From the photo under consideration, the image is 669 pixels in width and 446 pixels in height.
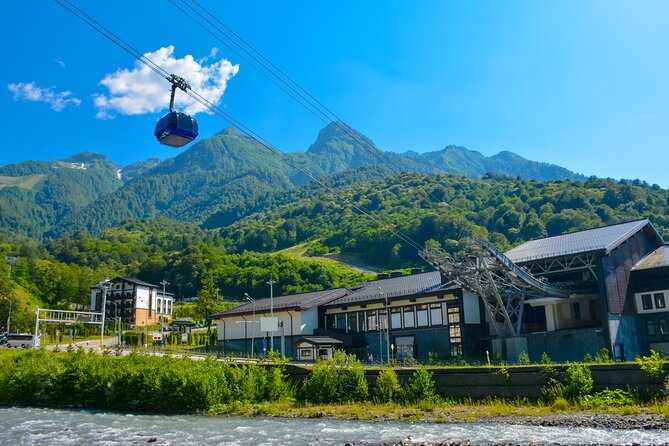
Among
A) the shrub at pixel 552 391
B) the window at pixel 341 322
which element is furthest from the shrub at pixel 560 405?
the window at pixel 341 322

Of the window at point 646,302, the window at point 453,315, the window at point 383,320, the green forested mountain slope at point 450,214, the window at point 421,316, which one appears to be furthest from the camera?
the green forested mountain slope at point 450,214

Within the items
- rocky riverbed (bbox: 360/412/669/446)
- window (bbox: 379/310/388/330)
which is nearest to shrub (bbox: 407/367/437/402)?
rocky riverbed (bbox: 360/412/669/446)

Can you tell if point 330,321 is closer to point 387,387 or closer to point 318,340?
point 318,340

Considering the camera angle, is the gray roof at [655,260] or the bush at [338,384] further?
the gray roof at [655,260]

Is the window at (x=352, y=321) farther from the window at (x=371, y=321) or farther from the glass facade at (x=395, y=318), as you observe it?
the window at (x=371, y=321)

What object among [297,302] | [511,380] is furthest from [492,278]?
[297,302]

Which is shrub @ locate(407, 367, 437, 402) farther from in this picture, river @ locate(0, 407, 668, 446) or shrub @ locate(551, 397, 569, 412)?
shrub @ locate(551, 397, 569, 412)

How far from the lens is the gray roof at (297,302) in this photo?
57775 millimetres

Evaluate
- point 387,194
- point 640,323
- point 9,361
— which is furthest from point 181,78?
point 387,194

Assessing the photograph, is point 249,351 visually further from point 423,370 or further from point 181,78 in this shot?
point 181,78

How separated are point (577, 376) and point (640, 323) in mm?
25399

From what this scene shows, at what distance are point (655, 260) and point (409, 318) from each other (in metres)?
20.5

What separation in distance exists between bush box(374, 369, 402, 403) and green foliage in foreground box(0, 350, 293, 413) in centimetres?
495

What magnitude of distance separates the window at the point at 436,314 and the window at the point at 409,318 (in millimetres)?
1956
